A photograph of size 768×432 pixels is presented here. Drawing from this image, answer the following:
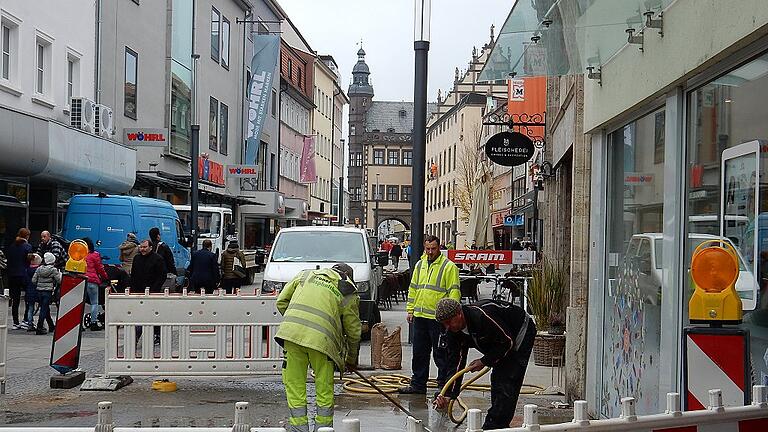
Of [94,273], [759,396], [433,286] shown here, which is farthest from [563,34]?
[94,273]

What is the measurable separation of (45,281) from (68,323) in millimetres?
5441

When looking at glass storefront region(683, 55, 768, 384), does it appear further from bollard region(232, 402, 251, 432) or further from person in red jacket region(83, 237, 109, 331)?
person in red jacket region(83, 237, 109, 331)

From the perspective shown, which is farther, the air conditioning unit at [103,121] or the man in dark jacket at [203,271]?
the air conditioning unit at [103,121]

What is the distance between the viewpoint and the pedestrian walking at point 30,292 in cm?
1698

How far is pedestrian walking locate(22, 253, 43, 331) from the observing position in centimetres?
1698

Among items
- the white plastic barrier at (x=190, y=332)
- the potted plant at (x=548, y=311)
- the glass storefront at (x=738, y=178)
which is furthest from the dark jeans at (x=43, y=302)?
the glass storefront at (x=738, y=178)

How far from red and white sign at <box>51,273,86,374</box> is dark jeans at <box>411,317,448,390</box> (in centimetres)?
379

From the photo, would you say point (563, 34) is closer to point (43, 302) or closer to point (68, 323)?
point (68, 323)

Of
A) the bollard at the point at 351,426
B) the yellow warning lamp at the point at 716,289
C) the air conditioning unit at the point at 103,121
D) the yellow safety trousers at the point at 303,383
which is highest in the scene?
the air conditioning unit at the point at 103,121

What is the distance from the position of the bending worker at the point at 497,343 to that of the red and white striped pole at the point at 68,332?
17.1 feet

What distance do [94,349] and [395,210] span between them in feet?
357

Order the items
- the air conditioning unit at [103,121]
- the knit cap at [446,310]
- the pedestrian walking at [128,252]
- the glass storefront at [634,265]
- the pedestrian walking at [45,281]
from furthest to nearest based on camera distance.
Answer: the air conditioning unit at [103,121], the pedestrian walking at [128,252], the pedestrian walking at [45,281], the glass storefront at [634,265], the knit cap at [446,310]

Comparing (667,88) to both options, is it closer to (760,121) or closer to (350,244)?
(760,121)

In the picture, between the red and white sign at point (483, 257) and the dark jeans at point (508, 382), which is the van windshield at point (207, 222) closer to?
the red and white sign at point (483, 257)
